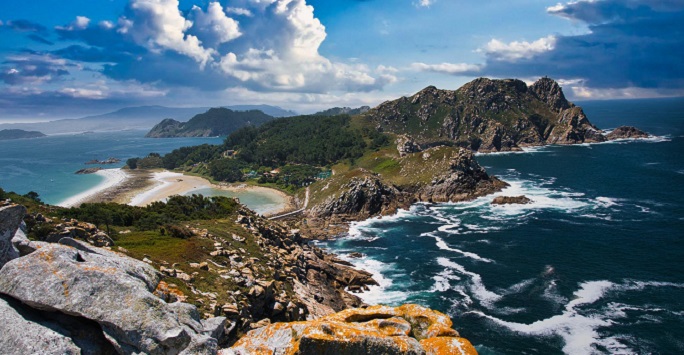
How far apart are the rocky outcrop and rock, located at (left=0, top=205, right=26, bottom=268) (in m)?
8.53

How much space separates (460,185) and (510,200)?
18.7 m

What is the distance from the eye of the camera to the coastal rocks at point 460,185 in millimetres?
130500

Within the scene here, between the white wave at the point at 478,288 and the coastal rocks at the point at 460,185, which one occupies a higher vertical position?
the coastal rocks at the point at 460,185

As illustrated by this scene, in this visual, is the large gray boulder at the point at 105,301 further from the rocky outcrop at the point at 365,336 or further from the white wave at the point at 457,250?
the white wave at the point at 457,250

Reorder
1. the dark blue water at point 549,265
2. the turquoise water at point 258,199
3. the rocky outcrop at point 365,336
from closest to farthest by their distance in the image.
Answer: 1. the rocky outcrop at point 365,336
2. the dark blue water at point 549,265
3. the turquoise water at point 258,199

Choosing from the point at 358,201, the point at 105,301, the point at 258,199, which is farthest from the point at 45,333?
the point at 258,199

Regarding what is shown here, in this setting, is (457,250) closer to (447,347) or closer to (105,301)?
(447,347)

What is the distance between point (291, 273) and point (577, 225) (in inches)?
2892

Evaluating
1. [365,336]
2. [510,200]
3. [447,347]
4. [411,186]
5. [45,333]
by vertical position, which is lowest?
[510,200]

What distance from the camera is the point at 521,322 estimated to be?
5241cm

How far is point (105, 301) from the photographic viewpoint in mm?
12859

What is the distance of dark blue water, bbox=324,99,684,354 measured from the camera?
49.9m

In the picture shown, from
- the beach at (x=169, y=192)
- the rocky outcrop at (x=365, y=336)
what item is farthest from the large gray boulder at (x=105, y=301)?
the beach at (x=169, y=192)

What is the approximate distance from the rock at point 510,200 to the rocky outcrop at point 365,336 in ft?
356
